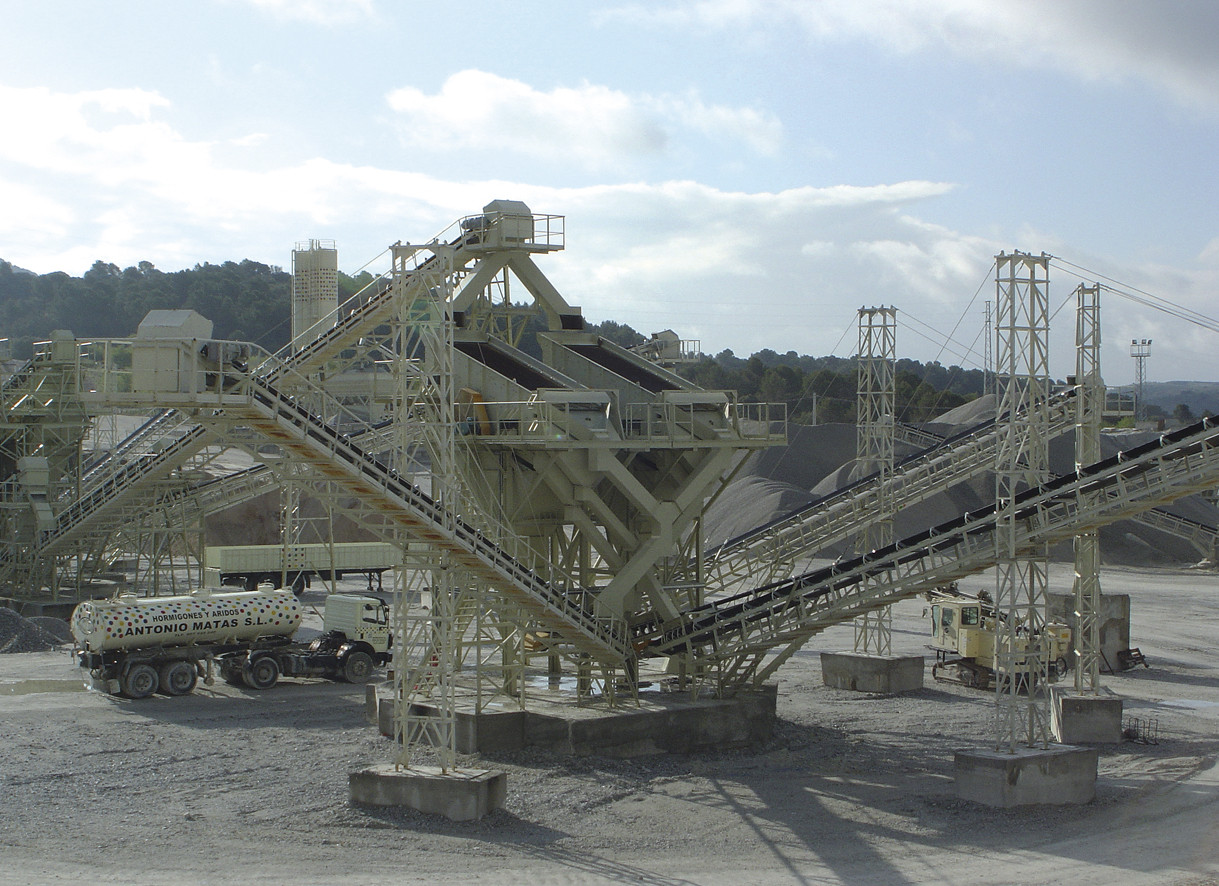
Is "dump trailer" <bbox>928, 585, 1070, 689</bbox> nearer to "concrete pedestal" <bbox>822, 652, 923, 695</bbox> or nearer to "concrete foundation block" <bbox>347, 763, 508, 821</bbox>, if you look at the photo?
"concrete pedestal" <bbox>822, 652, 923, 695</bbox>

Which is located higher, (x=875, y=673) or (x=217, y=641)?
(x=217, y=641)

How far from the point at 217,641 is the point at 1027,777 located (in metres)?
18.6

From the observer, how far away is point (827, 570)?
75.0 ft

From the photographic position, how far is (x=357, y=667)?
99.7ft

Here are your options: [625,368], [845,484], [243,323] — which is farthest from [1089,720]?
[243,323]

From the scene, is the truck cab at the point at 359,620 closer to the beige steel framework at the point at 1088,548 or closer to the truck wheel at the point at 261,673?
the truck wheel at the point at 261,673

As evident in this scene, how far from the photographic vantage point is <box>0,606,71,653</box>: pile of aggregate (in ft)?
112

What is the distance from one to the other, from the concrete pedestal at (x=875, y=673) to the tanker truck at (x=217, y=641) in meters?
11.1

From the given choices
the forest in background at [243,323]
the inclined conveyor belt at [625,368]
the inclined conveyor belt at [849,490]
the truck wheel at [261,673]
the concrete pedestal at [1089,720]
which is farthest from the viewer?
the forest in background at [243,323]

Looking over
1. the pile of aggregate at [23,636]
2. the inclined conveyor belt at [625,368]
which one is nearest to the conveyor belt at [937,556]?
the inclined conveyor belt at [625,368]

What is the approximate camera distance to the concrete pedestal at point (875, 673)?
2870cm

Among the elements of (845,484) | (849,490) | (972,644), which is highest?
(845,484)

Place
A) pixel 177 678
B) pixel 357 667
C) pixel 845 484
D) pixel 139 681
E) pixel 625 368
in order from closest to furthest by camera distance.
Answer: pixel 625 368 → pixel 139 681 → pixel 177 678 → pixel 357 667 → pixel 845 484

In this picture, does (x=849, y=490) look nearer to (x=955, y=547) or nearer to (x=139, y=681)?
(x=955, y=547)
